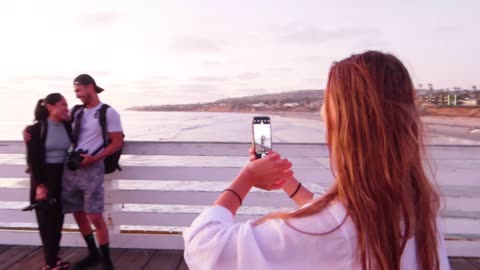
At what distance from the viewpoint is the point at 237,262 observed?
0.81 meters

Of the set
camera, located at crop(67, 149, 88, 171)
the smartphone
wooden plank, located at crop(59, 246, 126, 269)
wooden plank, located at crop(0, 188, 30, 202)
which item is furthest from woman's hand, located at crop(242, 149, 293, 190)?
wooden plank, located at crop(0, 188, 30, 202)

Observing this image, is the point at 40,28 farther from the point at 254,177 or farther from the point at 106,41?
the point at 254,177

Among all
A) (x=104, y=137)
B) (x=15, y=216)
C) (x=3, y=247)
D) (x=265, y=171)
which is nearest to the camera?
(x=265, y=171)

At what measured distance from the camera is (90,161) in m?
3.30

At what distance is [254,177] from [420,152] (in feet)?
1.16

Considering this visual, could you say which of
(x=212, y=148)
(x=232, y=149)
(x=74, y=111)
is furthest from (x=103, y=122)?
(x=232, y=149)

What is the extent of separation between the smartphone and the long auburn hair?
461 millimetres

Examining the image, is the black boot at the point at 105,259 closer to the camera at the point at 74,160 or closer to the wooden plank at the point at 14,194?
the camera at the point at 74,160

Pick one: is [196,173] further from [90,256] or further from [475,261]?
[475,261]

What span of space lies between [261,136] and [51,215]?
255cm

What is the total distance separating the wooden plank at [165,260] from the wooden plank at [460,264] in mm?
2235

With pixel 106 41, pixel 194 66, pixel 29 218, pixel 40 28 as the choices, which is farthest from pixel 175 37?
pixel 29 218

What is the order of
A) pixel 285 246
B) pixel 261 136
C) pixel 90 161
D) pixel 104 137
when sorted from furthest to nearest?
pixel 104 137 < pixel 90 161 < pixel 261 136 < pixel 285 246

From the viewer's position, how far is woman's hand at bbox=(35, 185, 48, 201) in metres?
3.27
